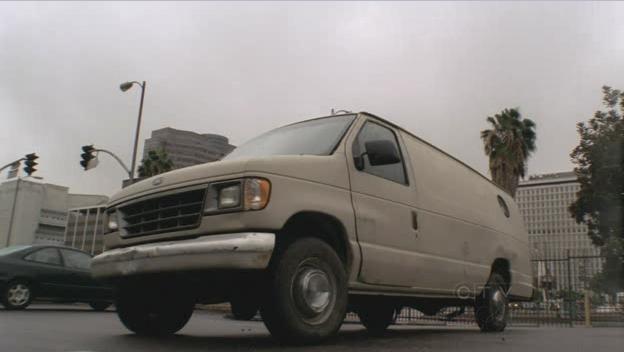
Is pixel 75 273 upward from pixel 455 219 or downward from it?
downward

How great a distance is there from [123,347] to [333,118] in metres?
2.68

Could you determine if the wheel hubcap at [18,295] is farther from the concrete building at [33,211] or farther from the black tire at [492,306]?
the concrete building at [33,211]

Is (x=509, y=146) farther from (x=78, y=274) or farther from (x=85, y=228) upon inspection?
(x=85, y=228)

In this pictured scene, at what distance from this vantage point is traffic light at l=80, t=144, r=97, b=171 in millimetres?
22906

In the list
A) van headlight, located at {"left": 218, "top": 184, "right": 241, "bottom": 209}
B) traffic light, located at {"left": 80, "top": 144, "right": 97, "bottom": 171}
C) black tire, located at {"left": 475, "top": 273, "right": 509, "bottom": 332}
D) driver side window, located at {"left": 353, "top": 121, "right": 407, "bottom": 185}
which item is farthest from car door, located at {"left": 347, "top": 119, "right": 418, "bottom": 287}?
traffic light, located at {"left": 80, "top": 144, "right": 97, "bottom": 171}

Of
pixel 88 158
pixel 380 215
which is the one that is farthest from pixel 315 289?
pixel 88 158

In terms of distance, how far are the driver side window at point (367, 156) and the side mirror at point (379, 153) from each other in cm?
11

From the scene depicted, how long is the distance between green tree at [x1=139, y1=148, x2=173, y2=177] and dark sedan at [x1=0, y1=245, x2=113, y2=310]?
28.2m

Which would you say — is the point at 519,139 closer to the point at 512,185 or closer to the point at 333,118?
the point at 512,185

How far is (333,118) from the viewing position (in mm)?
5398

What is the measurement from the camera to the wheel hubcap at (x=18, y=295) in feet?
33.5

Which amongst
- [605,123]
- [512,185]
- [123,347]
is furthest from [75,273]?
[512,185]

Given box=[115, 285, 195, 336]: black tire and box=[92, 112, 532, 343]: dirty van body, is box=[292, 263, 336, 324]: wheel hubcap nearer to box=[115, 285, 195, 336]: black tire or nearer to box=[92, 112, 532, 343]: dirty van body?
box=[92, 112, 532, 343]: dirty van body

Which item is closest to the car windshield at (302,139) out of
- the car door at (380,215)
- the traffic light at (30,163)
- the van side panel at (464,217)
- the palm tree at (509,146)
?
the car door at (380,215)
